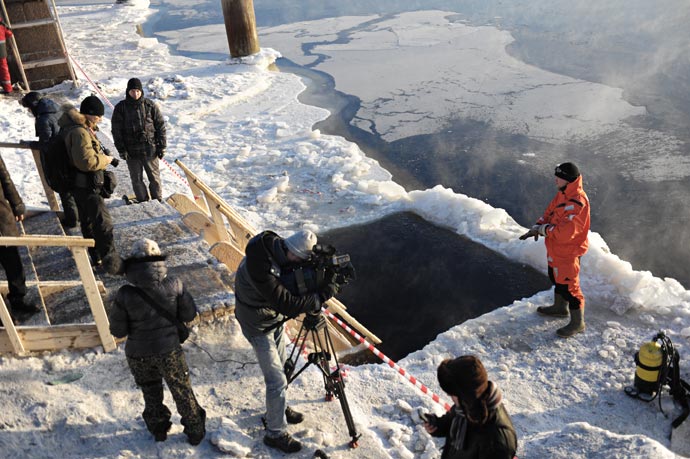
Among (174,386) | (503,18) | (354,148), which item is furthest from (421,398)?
(503,18)

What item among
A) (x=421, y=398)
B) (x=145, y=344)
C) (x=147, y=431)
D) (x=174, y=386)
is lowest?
(x=421, y=398)

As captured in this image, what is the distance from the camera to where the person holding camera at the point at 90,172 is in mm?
4738

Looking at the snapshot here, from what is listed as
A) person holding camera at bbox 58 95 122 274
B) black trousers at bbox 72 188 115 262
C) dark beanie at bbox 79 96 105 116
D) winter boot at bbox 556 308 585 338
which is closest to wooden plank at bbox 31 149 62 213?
person holding camera at bbox 58 95 122 274

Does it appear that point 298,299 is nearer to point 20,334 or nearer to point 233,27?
point 20,334

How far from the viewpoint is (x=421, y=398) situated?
4.62 metres

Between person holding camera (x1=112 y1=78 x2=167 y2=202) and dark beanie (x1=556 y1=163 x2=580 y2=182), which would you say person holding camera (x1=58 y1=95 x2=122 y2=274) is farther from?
dark beanie (x1=556 y1=163 x2=580 y2=182)

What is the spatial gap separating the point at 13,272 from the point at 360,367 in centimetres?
307

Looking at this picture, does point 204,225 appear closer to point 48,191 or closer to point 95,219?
point 95,219

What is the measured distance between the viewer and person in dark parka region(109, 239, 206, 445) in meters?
3.33

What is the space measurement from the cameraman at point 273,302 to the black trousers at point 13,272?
2.14 meters

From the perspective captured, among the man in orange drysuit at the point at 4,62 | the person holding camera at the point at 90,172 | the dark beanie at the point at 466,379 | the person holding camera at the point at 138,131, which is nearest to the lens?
the dark beanie at the point at 466,379

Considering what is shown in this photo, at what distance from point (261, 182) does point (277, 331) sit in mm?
6121

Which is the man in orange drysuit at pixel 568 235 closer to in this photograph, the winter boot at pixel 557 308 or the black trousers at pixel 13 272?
the winter boot at pixel 557 308

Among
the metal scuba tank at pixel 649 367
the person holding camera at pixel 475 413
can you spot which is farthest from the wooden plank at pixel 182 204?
the metal scuba tank at pixel 649 367
